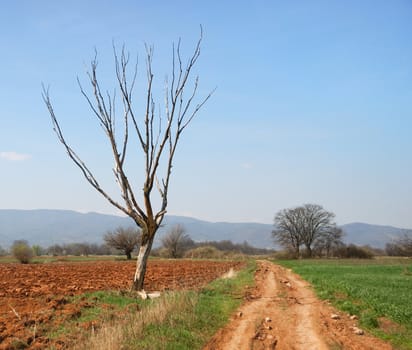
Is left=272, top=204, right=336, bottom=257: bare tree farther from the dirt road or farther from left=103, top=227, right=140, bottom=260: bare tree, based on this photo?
the dirt road

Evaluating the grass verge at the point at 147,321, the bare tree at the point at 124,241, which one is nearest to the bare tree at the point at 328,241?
the bare tree at the point at 124,241

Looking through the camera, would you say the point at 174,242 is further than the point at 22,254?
Yes

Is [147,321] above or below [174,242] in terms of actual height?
below

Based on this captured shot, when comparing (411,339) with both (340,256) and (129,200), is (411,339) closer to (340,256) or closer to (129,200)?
(129,200)

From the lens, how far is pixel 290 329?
11.1 meters

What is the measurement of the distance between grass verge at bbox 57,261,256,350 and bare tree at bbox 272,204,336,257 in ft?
295

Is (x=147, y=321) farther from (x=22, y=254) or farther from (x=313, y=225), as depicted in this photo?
(x=313, y=225)

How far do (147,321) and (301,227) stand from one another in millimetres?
99151

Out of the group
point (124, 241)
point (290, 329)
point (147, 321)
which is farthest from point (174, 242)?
point (147, 321)

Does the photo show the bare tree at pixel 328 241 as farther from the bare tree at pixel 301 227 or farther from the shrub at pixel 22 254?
the shrub at pixel 22 254

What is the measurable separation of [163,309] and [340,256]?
94410mm

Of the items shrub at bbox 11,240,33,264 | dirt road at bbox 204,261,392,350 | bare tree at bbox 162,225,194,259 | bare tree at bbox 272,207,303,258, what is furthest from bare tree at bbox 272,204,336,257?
dirt road at bbox 204,261,392,350

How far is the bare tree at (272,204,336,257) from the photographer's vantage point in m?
104

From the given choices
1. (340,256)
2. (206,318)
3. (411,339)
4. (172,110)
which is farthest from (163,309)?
(340,256)
